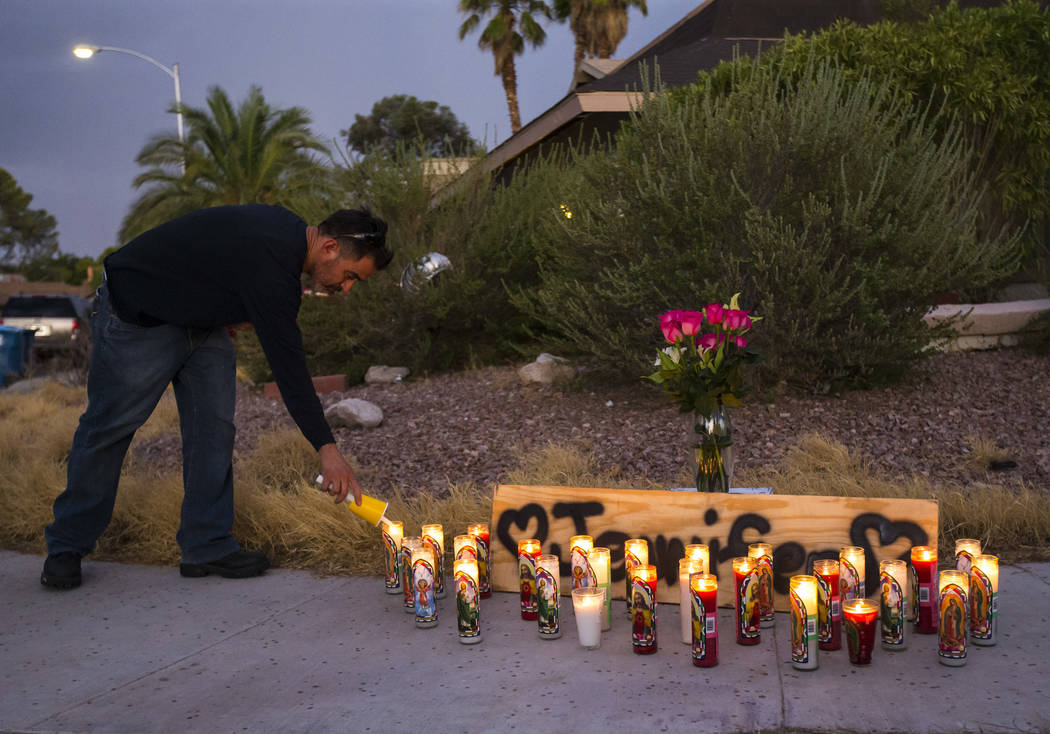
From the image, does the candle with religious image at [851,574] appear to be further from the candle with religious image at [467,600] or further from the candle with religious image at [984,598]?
the candle with religious image at [467,600]

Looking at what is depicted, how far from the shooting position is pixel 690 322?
368 centimetres

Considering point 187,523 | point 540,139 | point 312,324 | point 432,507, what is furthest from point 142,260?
point 540,139

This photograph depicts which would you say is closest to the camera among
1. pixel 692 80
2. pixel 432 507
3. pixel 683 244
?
pixel 432 507

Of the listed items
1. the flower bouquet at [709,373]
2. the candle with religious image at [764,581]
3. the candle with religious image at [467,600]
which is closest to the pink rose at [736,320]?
the flower bouquet at [709,373]

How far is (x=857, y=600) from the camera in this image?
2.94 meters

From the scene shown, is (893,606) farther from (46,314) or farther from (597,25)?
(597,25)

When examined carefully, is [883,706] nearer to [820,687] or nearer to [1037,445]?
[820,687]

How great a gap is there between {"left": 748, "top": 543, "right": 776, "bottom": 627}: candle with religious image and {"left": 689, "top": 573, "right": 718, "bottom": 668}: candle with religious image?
11.8 inches

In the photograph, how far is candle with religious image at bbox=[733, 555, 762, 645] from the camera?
121 inches

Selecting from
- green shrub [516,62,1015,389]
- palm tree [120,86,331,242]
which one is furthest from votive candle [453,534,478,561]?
palm tree [120,86,331,242]

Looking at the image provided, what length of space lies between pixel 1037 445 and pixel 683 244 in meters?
2.57

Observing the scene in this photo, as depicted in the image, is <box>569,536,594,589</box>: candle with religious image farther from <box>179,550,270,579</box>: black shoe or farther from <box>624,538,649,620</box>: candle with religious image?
<box>179,550,270,579</box>: black shoe

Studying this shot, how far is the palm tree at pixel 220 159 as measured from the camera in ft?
70.2

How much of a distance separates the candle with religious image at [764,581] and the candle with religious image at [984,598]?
606 mm
